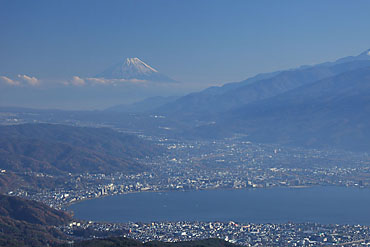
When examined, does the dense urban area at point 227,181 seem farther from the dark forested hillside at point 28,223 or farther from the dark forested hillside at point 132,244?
the dark forested hillside at point 132,244

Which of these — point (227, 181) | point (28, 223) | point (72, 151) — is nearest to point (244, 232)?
point (28, 223)

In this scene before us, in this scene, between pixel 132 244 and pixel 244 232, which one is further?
pixel 244 232

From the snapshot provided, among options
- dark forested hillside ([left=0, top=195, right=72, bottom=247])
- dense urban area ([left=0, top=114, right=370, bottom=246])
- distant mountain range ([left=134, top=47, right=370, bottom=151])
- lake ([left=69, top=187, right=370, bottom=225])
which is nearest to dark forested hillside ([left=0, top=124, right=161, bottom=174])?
dense urban area ([left=0, top=114, right=370, bottom=246])

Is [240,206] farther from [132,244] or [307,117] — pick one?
[307,117]

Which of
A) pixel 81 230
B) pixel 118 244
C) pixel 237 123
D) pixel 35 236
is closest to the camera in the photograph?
pixel 118 244

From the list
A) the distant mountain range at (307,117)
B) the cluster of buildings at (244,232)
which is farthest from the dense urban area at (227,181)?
A: the distant mountain range at (307,117)

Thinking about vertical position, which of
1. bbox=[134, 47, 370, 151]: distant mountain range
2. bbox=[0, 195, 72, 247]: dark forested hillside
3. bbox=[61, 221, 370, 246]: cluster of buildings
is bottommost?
bbox=[61, 221, 370, 246]: cluster of buildings

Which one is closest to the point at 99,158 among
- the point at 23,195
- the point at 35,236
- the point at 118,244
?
the point at 23,195

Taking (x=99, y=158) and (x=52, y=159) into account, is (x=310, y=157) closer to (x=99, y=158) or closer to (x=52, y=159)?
(x=99, y=158)

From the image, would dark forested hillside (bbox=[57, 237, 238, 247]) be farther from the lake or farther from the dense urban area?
the lake
